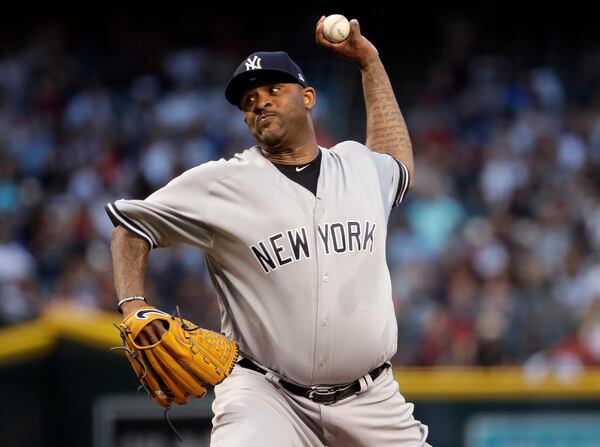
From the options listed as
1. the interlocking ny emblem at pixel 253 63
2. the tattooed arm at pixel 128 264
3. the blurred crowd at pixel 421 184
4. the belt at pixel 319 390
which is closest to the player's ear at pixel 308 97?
the interlocking ny emblem at pixel 253 63

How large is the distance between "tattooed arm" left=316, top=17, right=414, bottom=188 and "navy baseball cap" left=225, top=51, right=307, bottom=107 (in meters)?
0.45

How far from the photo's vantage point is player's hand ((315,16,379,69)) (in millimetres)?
4219

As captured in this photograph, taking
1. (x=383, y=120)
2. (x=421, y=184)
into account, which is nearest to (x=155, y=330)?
(x=383, y=120)

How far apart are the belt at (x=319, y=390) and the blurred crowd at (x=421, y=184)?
3.53 meters

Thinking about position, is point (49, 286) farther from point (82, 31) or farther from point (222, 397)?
point (222, 397)

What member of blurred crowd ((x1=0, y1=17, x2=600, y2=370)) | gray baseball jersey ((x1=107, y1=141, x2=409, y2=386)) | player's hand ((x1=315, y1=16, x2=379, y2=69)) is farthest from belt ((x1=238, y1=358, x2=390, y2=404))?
blurred crowd ((x1=0, y1=17, x2=600, y2=370))

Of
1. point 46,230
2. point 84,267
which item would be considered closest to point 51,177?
point 46,230

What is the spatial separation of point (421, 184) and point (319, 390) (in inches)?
286

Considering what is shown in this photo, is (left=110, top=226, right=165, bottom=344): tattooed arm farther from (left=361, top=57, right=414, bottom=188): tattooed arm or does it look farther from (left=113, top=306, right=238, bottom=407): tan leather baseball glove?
(left=361, top=57, right=414, bottom=188): tattooed arm

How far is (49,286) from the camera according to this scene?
9977 mm

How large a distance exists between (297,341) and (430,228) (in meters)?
6.89

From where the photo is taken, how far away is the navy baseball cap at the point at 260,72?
12.4 feet

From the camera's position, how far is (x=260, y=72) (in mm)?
3779

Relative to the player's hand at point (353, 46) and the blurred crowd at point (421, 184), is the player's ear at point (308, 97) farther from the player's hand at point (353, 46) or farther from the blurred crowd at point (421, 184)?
the blurred crowd at point (421, 184)
